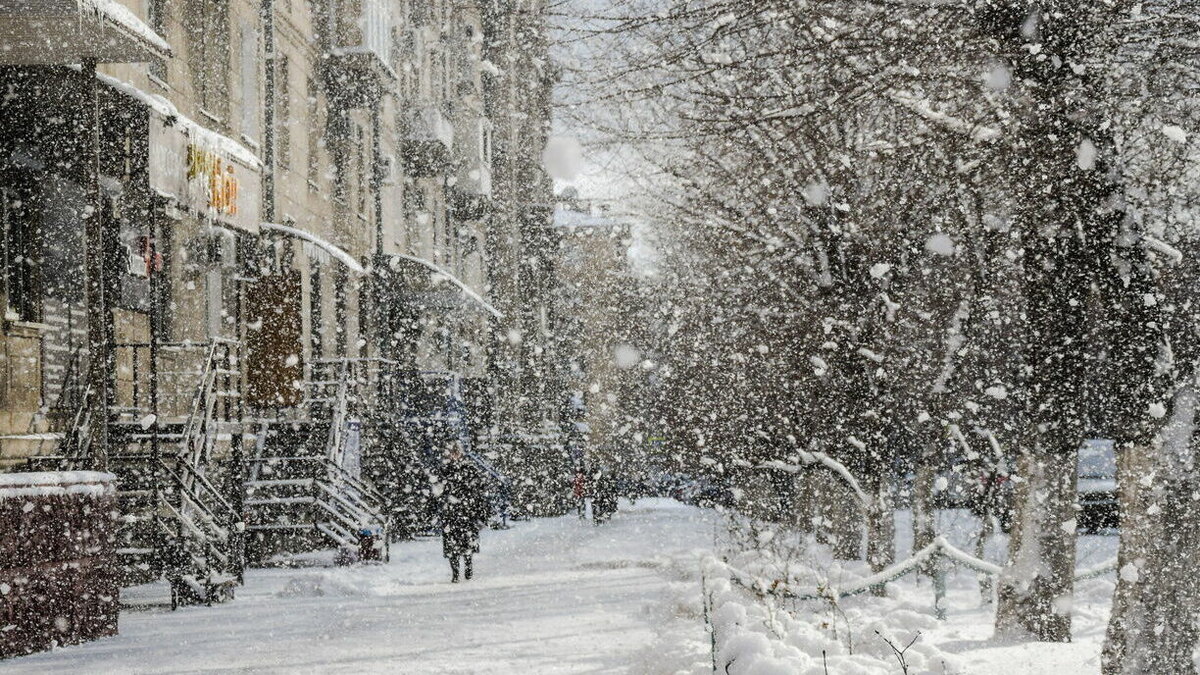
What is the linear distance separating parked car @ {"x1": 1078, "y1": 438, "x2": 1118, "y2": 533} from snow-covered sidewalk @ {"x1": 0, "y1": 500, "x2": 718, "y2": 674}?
8539mm

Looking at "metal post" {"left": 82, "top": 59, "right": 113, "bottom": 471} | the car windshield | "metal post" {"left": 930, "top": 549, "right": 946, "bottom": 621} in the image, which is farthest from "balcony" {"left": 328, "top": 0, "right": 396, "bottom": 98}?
"metal post" {"left": 930, "top": 549, "right": 946, "bottom": 621}

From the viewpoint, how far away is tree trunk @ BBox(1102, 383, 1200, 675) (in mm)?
6164

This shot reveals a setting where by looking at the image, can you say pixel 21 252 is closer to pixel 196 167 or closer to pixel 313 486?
pixel 196 167

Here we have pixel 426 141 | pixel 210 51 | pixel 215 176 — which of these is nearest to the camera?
pixel 215 176

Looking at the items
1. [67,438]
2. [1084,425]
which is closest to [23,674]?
[67,438]

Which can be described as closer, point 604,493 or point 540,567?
point 540,567

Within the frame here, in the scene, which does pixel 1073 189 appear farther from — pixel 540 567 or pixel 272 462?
pixel 272 462

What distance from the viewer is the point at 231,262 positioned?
20.8 metres

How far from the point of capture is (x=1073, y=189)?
703 cm

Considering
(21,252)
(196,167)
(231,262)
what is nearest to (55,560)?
(21,252)

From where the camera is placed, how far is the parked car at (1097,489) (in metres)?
22.9

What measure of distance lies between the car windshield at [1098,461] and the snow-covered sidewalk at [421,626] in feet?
29.3

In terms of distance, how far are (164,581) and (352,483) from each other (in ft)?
15.5

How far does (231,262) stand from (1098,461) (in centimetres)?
1583
